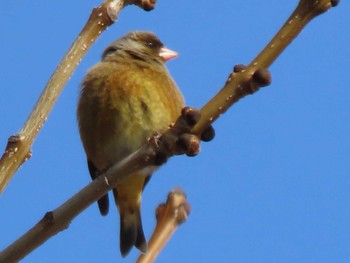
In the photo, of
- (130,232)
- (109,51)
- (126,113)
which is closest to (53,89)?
(126,113)

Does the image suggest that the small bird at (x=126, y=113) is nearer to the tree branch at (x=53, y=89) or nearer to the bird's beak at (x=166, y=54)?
the bird's beak at (x=166, y=54)

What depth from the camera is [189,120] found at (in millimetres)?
1486

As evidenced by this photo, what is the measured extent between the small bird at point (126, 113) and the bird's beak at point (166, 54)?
13cm

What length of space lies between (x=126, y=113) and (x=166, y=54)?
0.90 metres

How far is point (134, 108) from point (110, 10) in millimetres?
1428

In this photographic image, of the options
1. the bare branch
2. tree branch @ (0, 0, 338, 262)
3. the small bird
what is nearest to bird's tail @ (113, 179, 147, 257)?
the small bird

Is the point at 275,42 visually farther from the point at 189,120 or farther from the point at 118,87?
the point at 118,87

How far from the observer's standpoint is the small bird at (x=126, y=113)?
11.3 ft

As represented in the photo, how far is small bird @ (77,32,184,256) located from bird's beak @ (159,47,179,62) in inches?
5.1

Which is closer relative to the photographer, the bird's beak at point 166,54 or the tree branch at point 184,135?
the tree branch at point 184,135

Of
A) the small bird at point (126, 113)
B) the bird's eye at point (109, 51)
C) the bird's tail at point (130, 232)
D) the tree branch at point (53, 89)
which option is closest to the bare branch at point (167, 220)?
the tree branch at point (53, 89)

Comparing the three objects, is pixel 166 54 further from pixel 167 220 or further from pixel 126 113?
pixel 167 220

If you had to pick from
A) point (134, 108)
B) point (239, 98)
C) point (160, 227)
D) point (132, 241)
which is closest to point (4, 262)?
point (160, 227)

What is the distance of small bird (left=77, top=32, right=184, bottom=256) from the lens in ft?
11.3
